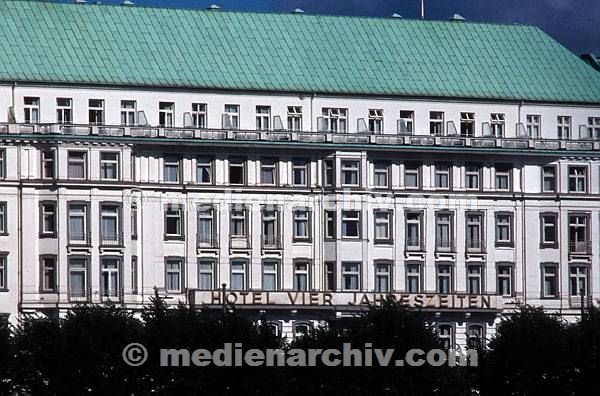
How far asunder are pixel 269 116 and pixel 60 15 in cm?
1345

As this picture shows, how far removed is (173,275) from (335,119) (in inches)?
541

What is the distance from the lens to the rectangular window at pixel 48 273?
172750mm

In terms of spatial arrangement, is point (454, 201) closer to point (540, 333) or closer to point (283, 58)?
point (283, 58)

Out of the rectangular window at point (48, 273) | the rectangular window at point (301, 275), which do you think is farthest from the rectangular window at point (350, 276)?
the rectangular window at point (48, 273)

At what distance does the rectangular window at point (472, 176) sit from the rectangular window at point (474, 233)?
5.44 ft

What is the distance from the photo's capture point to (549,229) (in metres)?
186

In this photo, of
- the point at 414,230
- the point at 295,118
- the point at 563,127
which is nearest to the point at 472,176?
the point at 414,230

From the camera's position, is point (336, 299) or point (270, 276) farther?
point (270, 276)

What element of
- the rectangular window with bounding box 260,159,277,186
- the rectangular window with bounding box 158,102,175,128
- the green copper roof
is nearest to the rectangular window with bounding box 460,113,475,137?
the green copper roof

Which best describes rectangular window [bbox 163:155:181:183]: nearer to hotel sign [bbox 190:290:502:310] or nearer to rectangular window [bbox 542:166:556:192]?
hotel sign [bbox 190:290:502:310]

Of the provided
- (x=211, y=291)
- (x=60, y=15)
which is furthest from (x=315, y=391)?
(x=60, y=15)

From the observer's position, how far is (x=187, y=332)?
15125cm

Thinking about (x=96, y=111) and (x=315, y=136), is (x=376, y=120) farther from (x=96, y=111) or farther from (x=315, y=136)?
(x=96, y=111)

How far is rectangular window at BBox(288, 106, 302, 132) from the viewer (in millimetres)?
180375
